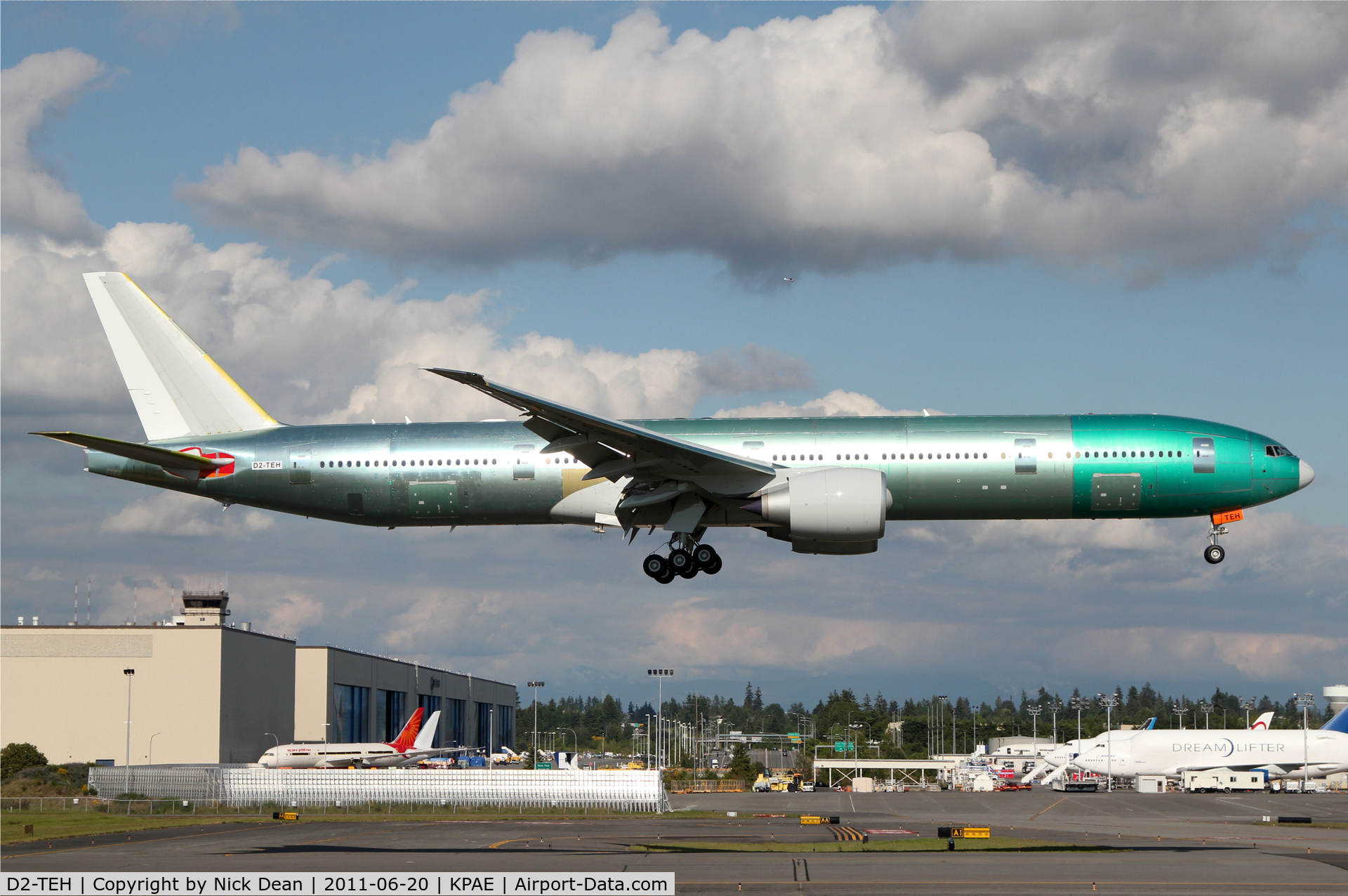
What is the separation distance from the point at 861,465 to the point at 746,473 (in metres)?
3.66

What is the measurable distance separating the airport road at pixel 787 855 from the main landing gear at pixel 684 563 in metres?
8.23

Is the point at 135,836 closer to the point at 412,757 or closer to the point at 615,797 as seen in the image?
the point at 615,797

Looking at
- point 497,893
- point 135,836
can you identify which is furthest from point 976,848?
point 135,836

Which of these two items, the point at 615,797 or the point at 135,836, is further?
the point at 615,797

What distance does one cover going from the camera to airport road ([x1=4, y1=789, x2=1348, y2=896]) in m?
30.2

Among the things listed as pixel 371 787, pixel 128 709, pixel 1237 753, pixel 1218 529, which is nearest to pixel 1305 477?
pixel 1218 529

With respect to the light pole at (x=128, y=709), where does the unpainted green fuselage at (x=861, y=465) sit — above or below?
above

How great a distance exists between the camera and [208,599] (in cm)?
13225

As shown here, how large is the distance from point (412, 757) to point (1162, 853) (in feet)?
246

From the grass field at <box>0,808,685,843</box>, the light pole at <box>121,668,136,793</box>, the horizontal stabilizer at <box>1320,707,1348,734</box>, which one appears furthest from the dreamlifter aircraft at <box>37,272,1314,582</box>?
the horizontal stabilizer at <box>1320,707,1348,734</box>

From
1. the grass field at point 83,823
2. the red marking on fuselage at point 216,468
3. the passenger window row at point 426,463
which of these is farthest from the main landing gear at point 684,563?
the grass field at point 83,823

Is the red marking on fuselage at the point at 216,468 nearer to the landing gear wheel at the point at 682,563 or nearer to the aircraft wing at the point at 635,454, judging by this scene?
the aircraft wing at the point at 635,454

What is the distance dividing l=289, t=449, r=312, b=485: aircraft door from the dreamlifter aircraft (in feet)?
0.20

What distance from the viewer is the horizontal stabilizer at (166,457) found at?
118 feet
